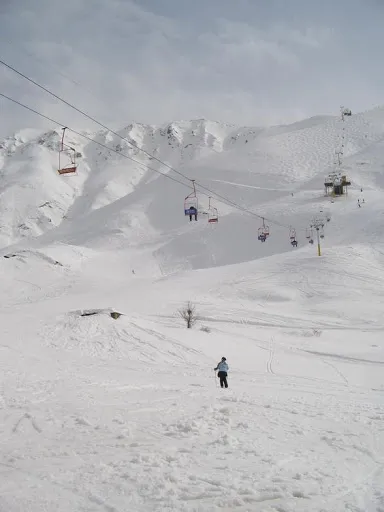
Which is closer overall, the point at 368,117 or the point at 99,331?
the point at 99,331

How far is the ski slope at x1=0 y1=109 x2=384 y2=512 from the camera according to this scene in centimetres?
616

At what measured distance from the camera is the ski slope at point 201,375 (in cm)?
616

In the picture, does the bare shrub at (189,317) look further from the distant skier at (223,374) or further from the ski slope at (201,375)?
the distant skier at (223,374)

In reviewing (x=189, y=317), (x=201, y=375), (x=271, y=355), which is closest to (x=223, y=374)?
(x=201, y=375)

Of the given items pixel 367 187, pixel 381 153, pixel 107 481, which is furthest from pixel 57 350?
pixel 381 153

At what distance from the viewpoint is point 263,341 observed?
31.2 meters

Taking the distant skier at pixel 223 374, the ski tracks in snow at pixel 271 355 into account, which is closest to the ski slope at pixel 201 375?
the ski tracks in snow at pixel 271 355

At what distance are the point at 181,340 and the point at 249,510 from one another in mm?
23398

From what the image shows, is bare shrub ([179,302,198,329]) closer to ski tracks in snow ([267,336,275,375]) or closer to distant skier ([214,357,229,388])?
ski tracks in snow ([267,336,275,375])

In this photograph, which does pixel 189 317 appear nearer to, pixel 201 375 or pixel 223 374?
pixel 201 375

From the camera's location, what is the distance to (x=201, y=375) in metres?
19.6

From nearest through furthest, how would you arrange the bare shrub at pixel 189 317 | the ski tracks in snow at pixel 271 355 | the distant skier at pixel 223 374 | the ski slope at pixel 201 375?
the ski slope at pixel 201 375 < the distant skier at pixel 223 374 < the ski tracks in snow at pixel 271 355 < the bare shrub at pixel 189 317

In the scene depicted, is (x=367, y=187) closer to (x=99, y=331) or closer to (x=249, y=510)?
(x=99, y=331)

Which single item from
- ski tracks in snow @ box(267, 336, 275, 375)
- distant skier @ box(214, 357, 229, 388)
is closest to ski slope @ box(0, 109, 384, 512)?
ski tracks in snow @ box(267, 336, 275, 375)
